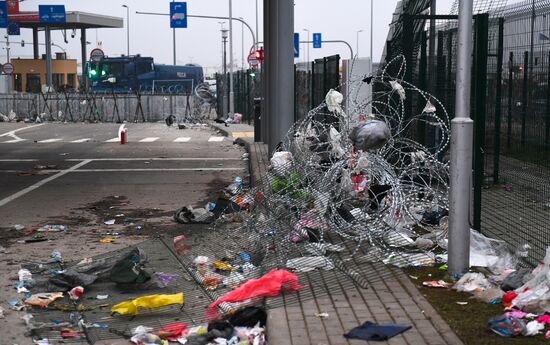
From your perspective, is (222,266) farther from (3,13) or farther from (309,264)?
(3,13)

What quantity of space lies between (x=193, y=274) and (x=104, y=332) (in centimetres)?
194

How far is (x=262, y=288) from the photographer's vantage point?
22.7ft

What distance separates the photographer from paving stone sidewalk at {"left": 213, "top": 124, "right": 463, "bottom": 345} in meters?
5.62

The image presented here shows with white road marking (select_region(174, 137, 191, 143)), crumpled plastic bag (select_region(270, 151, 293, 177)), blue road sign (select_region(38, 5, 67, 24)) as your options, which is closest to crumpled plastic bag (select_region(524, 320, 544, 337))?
crumpled plastic bag (select_region(270, 151, 293, 177))

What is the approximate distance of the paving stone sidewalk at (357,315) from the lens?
18.4ft

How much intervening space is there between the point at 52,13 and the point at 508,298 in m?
63.4

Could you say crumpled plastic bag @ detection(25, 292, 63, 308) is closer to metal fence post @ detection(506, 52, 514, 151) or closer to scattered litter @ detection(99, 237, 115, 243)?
scattered litter @ detection(99, 237, 115, 243)

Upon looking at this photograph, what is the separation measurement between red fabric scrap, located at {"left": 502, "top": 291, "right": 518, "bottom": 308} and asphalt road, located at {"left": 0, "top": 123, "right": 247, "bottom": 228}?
750 centimetres

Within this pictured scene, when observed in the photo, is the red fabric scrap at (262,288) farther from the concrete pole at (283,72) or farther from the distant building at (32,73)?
the distant building at (32,73)

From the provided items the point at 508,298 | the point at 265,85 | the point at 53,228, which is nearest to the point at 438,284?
the point at 508,298

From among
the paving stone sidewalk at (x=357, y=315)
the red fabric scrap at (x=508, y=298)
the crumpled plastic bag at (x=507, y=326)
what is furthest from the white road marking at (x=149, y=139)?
the crumpled plastic bag at (x=507, y=326)

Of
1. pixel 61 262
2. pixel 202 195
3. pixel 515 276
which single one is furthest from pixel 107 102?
pixel 515 276

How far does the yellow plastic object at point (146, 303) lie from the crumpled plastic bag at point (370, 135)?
326 centimetres

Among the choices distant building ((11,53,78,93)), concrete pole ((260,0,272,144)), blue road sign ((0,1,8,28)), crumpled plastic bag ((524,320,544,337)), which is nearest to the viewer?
crumpled plastic bag ((524,320,544,337))
